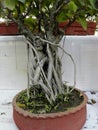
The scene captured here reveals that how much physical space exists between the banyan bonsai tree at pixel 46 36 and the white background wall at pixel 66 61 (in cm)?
31

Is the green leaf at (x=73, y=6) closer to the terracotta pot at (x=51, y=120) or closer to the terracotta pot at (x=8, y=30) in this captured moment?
the terracotta pot at (x=51, y=120)

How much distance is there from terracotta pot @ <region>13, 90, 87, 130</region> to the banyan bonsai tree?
0.07m

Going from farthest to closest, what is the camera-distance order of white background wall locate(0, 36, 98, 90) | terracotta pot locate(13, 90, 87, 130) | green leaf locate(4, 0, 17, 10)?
white background wall locate(0, 36, 98, 90) → terracotta pot locate(13, 90, 87, 130) → green leaf locate(4, 0, 17, 10)

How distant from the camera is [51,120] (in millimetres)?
1054

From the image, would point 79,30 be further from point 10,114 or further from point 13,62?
point 10,114

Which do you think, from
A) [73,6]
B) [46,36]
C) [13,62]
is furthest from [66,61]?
[73,6]

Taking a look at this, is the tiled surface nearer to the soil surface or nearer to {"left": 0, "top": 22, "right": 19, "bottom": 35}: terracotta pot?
the soil surface

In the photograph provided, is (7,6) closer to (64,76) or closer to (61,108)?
(61,108)

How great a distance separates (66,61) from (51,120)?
1.94 ft

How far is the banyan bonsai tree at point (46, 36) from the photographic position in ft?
3.63

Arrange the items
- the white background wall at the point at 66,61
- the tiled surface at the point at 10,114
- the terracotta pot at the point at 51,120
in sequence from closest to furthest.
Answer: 1. the terracotta pot at the point at 51,120
2. the tiled surface at the point at 10,114
3. the white background wall at the point at 66,61

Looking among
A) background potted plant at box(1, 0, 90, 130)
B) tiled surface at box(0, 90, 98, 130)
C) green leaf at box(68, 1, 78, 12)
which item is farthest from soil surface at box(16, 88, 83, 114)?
green leaf at box(68, 1, 78, 12)

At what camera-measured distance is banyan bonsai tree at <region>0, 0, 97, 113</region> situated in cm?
111

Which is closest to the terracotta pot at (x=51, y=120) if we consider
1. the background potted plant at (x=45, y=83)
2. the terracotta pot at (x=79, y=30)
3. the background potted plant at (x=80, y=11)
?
the background potted plant at (x=45, y=83)
